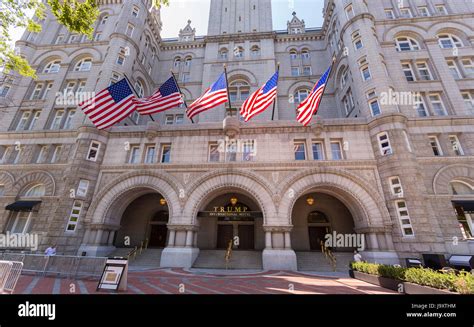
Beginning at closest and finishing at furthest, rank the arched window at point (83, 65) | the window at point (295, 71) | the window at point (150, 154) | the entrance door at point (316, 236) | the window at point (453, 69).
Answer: the window at point (150, 154) < the entrance door at point (316, 236) < the window at point (453, 69) < the arched window at point (83, 65) < the window at point (295, 71)

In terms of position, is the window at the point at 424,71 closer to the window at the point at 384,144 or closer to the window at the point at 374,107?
the window at the point at 374,107

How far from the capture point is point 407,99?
61.7 feet

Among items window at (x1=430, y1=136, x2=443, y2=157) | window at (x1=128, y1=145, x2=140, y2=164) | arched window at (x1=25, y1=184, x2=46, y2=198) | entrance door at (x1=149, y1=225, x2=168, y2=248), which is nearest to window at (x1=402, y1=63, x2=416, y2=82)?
Result: window at (x1=430, y1=136, x2=443, y2=157)

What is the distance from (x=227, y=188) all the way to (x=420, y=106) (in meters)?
19.3

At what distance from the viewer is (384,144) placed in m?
16.6

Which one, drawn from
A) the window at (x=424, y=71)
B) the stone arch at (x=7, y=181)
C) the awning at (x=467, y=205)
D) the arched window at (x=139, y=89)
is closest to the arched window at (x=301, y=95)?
the window at (x=424, y=71)

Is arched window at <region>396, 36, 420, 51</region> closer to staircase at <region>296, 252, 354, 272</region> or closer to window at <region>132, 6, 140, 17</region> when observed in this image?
staircase at <region>296, 252, 354, 272</region>

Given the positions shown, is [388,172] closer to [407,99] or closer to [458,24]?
[407,99]

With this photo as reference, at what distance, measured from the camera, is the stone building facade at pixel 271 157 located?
50.4 ft

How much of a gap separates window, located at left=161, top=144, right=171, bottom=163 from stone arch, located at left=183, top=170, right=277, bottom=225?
4085mm

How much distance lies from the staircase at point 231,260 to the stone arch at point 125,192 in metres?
4.44

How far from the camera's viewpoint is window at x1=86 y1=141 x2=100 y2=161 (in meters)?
18.4
